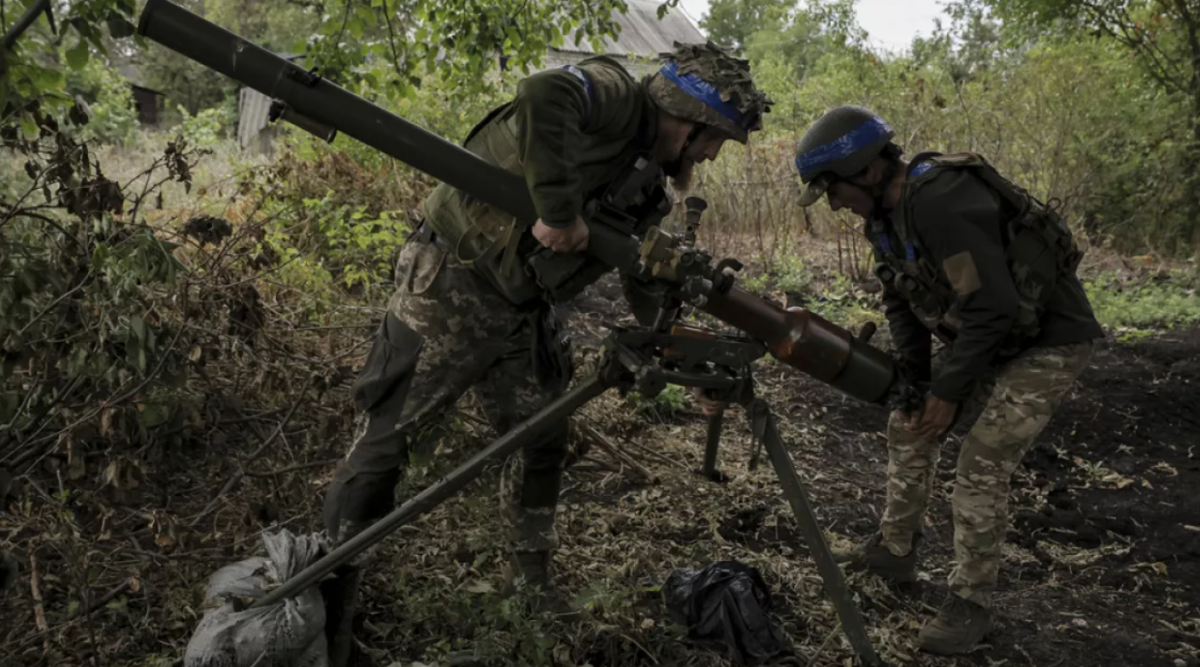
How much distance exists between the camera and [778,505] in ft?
14.1

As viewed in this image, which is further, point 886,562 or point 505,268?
point 886,562

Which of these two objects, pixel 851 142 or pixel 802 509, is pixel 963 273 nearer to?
pixel 851 142

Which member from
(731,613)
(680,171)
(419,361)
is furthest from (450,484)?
(680,171)

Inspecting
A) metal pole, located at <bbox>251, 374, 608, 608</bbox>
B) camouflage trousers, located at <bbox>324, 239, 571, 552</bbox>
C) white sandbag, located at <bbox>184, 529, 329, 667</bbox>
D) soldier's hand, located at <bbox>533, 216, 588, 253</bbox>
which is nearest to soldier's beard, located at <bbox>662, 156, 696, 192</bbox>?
soldier's hand, located at <bbox>533, 216, 588, 253</bbox>

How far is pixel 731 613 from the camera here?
310 centimetres

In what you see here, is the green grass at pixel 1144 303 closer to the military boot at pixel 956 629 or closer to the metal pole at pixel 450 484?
the military boot at pixel 956 629

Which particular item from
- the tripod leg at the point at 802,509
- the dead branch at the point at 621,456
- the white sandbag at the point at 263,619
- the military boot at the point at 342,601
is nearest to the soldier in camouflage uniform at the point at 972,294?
the tripod leg at the point at 802,509

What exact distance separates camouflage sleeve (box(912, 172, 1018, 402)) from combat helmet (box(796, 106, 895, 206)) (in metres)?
0.25

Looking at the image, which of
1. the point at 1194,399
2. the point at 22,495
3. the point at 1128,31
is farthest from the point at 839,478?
the point at 1128,31

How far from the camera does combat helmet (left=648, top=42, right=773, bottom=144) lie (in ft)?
9.04

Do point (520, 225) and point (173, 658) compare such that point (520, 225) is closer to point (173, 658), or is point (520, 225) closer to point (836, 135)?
point (836, 135)

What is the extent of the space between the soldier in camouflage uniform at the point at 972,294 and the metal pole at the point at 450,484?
1287 mm

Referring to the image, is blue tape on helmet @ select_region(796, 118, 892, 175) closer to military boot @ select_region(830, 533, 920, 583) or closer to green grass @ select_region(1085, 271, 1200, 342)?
military boot @ select_region(830, 533, 920, 583)

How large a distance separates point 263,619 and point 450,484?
716 millimetres
